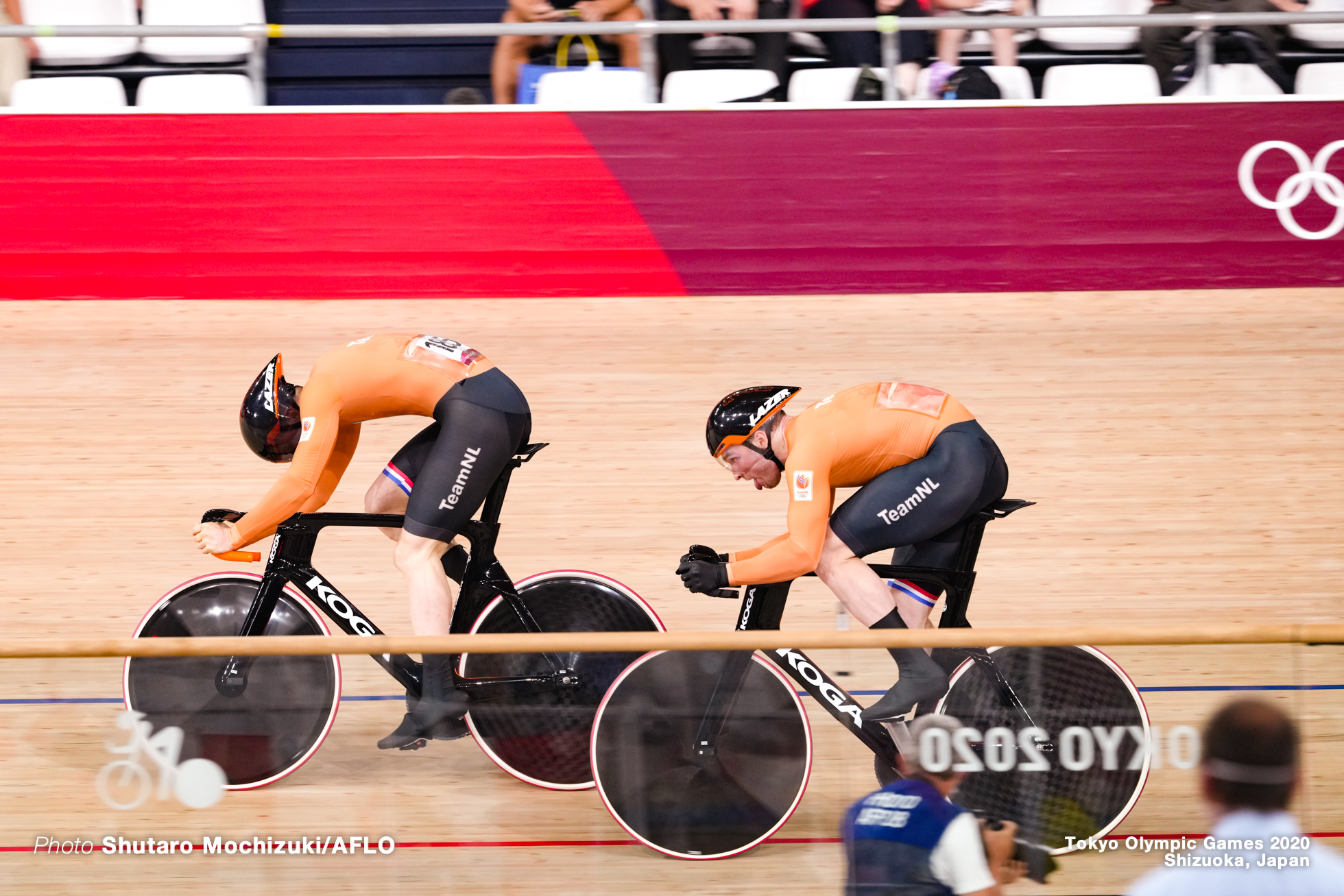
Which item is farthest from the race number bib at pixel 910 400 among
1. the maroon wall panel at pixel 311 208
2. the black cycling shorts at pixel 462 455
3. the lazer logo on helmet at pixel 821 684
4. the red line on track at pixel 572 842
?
the maroon wall panel at pixel 311 208

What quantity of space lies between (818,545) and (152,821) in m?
1.55

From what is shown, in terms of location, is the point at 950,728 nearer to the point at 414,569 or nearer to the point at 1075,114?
the point at 414,569

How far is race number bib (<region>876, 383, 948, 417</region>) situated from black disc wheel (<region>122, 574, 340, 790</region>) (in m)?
1.47

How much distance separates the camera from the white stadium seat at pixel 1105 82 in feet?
23.8

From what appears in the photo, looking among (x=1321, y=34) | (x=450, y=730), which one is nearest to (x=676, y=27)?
(x=1321, y=34)

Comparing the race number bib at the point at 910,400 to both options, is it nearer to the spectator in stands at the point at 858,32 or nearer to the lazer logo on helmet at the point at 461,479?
the lazer logo on helmet at the point at 461,479

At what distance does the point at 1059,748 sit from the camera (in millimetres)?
2945

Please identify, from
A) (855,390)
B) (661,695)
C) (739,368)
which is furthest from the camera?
(739,368)

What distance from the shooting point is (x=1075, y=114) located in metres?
7.02

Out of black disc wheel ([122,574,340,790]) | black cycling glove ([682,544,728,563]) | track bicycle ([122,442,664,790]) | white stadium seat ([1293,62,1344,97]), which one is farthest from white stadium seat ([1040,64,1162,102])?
black disc wheel ([122,574,340,790])

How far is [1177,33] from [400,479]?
5044mm

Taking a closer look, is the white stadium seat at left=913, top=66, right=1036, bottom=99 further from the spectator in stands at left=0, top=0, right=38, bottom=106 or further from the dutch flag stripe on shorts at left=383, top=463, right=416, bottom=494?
the dutch flag stripe on shorts at left=383, top=463, right=416, bottom=494

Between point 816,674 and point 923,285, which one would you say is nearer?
point 816,674

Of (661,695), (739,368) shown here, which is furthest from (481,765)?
(739,368)
